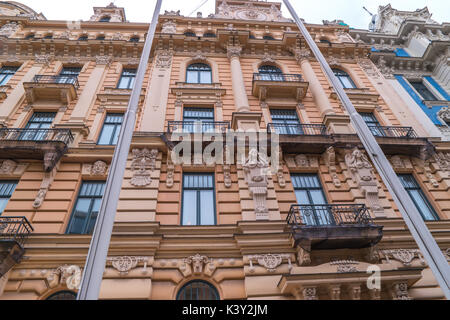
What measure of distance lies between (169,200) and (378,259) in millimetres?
7854

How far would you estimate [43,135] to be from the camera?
13398 millimetres

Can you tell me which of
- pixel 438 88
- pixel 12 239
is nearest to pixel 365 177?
pixel 12 239

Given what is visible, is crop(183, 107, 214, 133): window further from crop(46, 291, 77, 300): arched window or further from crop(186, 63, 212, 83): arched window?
crop(46, 291, 77, 300): arched window

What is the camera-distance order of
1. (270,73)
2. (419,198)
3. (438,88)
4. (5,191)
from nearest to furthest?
(5,191), (419,198), (270,73), (438,88)

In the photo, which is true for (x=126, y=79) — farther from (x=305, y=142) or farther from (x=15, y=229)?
(x=305, y=142)

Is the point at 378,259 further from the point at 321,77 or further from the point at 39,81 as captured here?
the point at 39,81

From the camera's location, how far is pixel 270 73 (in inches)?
705

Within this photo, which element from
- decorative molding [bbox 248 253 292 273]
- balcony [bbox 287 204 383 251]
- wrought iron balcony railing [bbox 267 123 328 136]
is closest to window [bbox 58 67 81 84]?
wrought iron balcony railing [bbox 267 123 328 136]

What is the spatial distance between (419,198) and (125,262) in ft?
40.8

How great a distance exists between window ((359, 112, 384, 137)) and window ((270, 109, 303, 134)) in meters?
4.03

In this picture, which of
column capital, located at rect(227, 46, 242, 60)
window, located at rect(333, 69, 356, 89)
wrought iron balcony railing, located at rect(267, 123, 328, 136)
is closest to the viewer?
wrought iron balcony railing, located at rect(267, 123, 328, 136)

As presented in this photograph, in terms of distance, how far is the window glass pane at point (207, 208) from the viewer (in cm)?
1080

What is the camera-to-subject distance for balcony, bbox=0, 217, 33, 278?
28.3 ft
